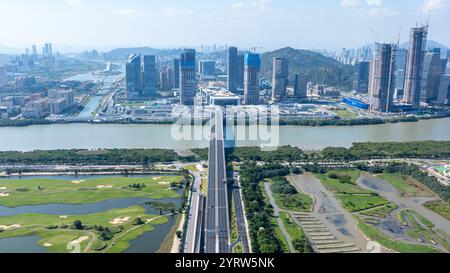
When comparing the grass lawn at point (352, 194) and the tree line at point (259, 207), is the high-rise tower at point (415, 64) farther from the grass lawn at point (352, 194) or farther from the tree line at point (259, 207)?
the tree line at point (259, 207)

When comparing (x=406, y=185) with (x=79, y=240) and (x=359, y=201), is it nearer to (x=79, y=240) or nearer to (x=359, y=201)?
(x=359, y=201)

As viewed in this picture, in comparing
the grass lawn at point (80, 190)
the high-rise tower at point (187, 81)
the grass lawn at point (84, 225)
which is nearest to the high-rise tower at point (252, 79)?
the high-rise tower at point (187, 81)

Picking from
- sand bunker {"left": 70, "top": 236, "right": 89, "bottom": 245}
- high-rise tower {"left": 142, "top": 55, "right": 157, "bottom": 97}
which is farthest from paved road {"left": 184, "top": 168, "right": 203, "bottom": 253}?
high-rise tower {"left": 142, "top": 55, "right": 157, "bottom": 97}

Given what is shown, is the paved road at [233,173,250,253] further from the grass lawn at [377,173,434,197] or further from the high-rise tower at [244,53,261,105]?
the high-rise tower at [244,53,261,105]

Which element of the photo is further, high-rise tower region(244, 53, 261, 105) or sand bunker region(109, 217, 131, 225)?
high-rise tower region(244, 53, 261, 105)

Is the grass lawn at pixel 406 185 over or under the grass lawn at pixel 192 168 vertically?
under

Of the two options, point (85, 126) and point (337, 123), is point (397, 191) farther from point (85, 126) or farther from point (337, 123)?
point (85, 126)
